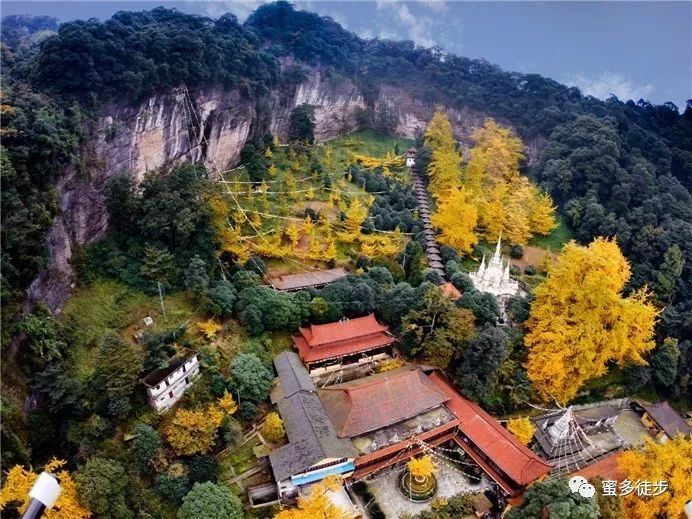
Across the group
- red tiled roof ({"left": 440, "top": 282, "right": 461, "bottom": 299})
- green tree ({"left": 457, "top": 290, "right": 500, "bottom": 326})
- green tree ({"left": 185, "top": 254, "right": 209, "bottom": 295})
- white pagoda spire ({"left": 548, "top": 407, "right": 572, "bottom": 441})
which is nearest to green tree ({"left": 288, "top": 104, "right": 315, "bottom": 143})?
red tiled roof ({"left": 440, "top": 282, "right": 461, "bottom": 299})

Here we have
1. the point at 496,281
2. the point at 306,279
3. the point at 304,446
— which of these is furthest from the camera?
the point at 496,281

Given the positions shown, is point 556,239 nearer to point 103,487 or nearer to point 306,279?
point 306,279

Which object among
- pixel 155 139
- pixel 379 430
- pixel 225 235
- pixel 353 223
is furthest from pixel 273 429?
pixel 155 139

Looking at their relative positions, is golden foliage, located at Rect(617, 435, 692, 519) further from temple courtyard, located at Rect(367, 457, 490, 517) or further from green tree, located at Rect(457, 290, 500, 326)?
green tree, located at Rect(457, 290, 500, 326)

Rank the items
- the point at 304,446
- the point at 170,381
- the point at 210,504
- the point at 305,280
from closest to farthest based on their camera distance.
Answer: the point at 210,504, the point at 304,446, the point at 170,381, the point at 305,280

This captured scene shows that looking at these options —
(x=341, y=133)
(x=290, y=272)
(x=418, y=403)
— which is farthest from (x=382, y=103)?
(x=418, y=403)

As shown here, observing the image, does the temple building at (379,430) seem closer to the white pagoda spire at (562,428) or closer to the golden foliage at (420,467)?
the golden foliage at (420,467)

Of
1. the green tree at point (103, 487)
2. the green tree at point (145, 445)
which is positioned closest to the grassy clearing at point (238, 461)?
the green tree at point (145, 445)
